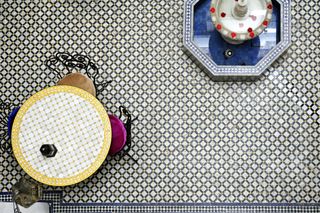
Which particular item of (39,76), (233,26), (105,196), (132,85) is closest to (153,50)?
(132,85)

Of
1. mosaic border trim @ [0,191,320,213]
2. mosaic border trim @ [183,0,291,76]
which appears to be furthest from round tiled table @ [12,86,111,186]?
mosaic border trim @ [183,0,291,76]

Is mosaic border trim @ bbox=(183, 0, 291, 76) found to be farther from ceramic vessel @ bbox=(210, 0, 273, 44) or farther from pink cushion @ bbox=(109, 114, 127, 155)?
pink cushion @ bbox=(109, 114, 127, 155)

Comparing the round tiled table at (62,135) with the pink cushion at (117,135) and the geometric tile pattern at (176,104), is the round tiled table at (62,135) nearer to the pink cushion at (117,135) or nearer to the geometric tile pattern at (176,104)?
the pink cushion at (117,135)

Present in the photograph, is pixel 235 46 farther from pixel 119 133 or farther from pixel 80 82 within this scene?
pixel 80 82

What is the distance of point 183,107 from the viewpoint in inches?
199

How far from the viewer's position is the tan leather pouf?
477 centimetres

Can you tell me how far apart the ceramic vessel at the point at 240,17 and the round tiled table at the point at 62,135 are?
1.36 m

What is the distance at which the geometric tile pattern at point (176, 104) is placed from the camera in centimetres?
491

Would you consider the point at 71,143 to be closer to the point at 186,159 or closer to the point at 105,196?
the point at 105,196

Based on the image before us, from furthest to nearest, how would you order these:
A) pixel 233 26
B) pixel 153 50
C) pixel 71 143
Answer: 1. pixel 153 50
2. pixel 233 26
3. pixel 71 143

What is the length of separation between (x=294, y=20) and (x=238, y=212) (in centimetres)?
197

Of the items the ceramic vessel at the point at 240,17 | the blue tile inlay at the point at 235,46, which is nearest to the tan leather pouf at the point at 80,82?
the blue tile inlay at the point at 235,46

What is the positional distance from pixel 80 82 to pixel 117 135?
607 mm

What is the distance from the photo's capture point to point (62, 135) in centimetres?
452
